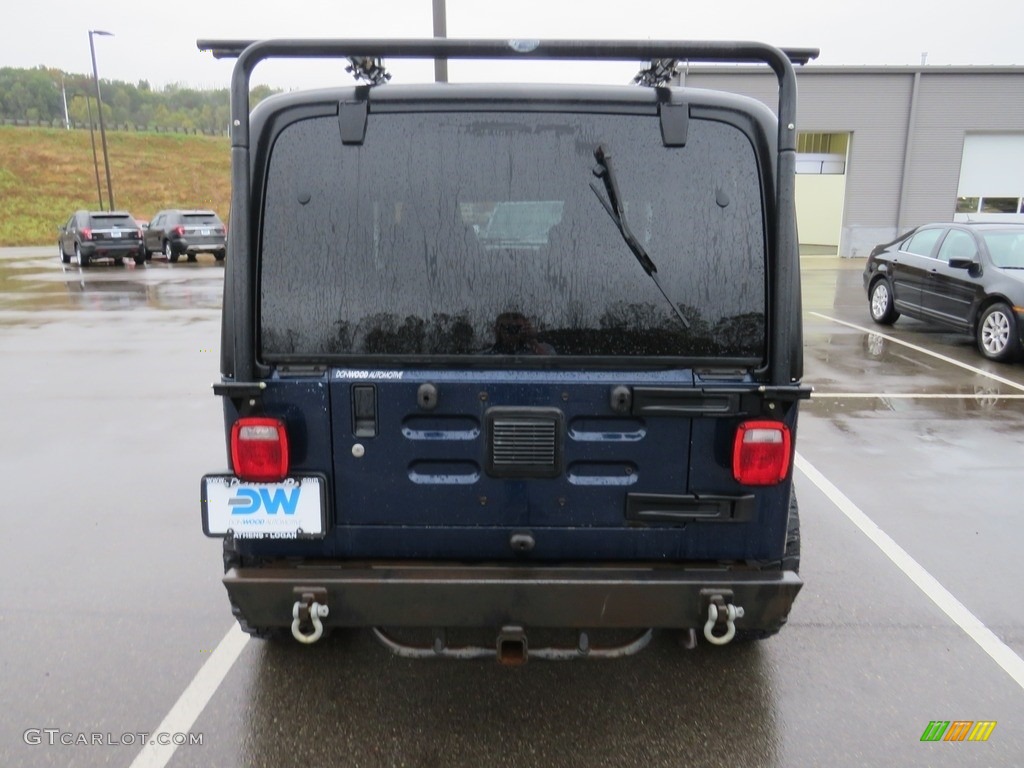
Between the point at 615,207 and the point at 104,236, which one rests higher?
the point at 615,207

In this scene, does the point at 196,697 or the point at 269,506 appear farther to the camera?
the point at 196,697

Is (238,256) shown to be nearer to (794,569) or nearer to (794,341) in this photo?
(794,341)

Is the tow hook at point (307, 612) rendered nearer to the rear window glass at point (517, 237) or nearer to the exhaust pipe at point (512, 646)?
the exhaust pipe at point (512, 646)

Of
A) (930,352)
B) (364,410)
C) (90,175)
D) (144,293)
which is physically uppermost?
(90,175)

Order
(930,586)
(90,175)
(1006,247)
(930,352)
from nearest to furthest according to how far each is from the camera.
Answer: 1. (930,586)
2. (1006,247)
3. (930,352)
4. (90,175)

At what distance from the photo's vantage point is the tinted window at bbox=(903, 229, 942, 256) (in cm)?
1129

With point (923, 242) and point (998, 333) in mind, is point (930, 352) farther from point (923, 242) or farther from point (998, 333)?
point (923, 242)

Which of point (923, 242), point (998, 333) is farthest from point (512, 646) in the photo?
point (923, 242)

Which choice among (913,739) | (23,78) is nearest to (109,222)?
(913,739)

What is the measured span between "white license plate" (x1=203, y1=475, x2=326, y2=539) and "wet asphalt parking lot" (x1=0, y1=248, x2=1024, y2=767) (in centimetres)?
81

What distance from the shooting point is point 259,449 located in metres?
2.59

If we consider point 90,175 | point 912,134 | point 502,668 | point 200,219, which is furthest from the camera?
point 90,175

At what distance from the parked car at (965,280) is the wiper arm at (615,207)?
8640 millimetres

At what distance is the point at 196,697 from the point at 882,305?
12.1 metres
